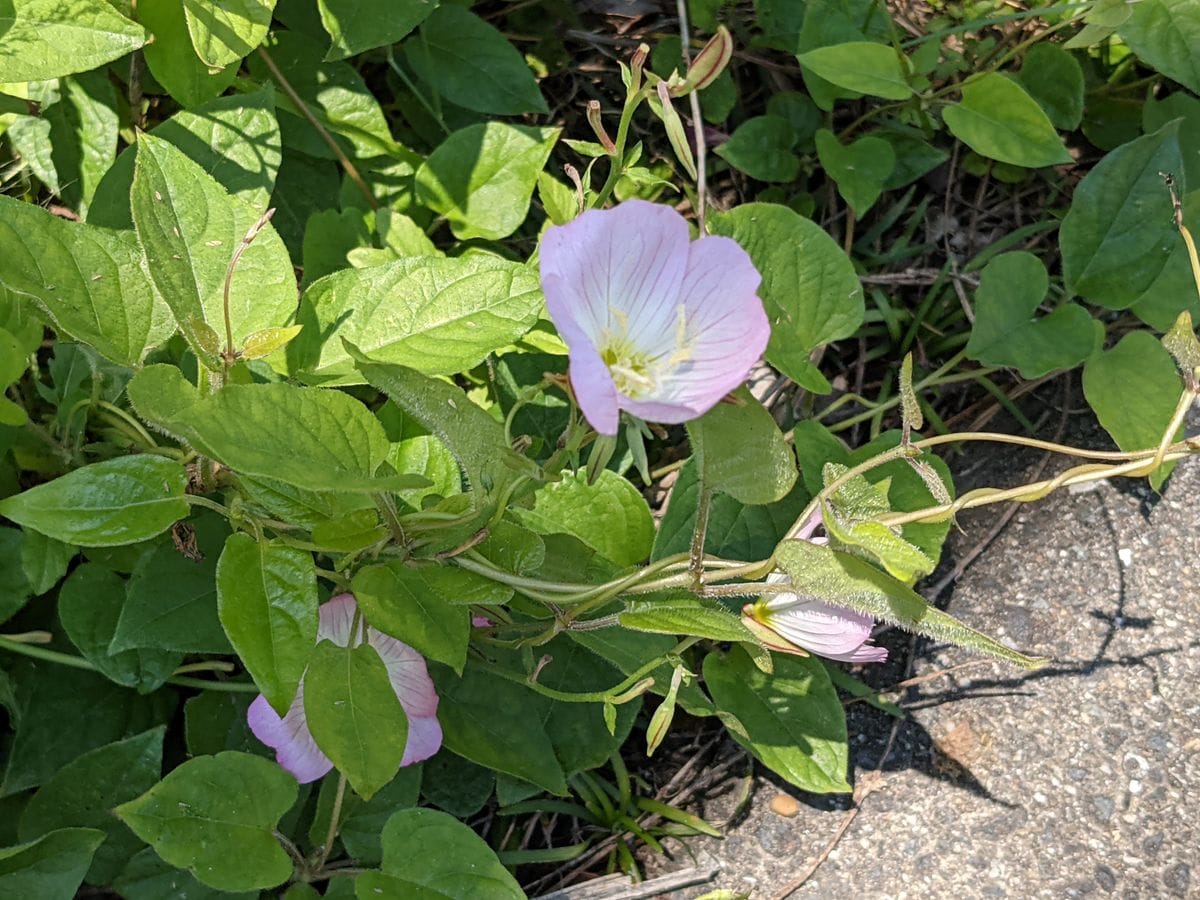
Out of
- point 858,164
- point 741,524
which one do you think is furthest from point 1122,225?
point 741,524

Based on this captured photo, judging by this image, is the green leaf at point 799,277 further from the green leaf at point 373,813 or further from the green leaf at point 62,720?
the green leaf at point 62,720

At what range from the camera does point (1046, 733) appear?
4.27 feet

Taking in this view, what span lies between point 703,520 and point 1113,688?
0.76 meters

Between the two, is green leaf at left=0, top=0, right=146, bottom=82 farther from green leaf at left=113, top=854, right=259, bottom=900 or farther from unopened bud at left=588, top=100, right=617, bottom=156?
green leaf at left=113, top=854, right=259, bottom=900

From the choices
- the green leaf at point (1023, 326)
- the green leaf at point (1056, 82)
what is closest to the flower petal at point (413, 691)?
the green leaf at point (1023, 326)

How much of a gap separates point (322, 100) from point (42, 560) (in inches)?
25.2

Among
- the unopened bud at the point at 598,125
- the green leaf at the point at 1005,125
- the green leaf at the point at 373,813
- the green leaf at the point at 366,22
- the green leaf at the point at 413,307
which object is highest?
the unopened bud at the point at 598,125

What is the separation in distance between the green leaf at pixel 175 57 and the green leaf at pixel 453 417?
0.59 m

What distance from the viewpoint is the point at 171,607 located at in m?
0.99

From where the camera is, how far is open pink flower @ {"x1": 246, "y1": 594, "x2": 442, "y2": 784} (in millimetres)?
1009

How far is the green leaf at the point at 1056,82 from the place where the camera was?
4.65ft

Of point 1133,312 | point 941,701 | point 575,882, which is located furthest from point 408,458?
point 1133,312

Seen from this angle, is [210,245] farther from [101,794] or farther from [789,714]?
[789,714]

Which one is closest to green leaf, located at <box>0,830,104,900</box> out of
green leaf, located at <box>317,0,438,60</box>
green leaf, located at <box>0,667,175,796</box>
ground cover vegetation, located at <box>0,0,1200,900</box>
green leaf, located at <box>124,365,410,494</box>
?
ground cover vegetation, located at <box>0,0,1200,900</box>
